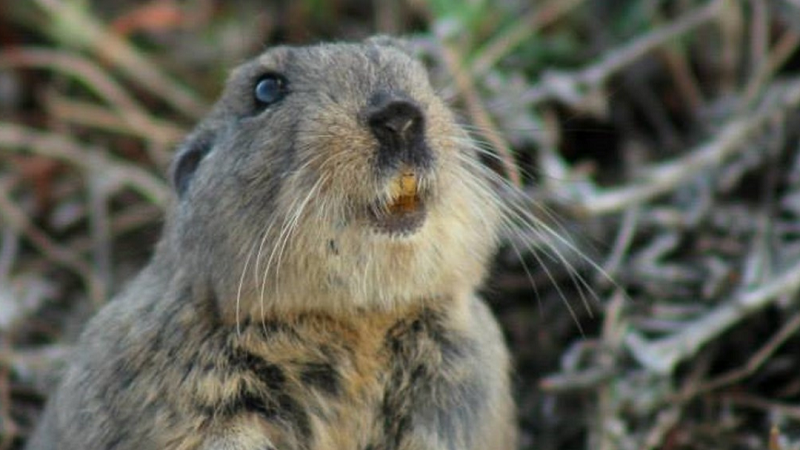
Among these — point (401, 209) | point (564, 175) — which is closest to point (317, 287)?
point (401, 209)

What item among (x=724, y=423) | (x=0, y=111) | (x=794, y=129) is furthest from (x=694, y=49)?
(x=0, y=111)

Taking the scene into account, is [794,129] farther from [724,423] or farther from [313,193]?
[313,193]

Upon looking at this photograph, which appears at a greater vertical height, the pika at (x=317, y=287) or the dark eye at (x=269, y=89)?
the dark eye at (x=269, y=89)

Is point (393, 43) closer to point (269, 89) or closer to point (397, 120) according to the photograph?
point (269, 89)

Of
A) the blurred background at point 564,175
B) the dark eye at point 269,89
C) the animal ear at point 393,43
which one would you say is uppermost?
the animal ear at point 393,43

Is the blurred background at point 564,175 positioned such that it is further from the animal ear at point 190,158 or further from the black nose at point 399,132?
the animal ear at point 190,158

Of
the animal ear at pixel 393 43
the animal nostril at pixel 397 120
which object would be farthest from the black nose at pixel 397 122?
the animal ear at pixel 393 43
